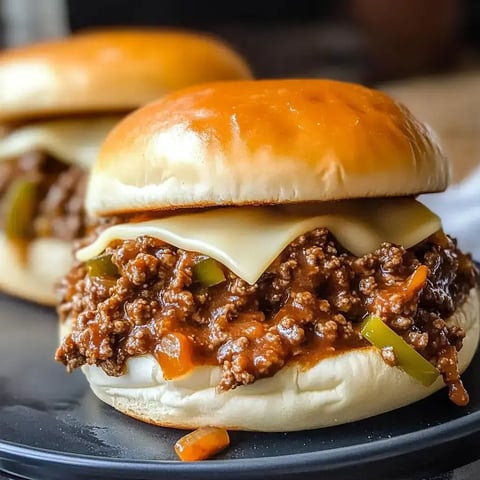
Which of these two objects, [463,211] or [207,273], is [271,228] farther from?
[463,211]

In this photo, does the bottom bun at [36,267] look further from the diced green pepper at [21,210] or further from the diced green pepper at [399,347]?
the diced green pepper at [399,347]

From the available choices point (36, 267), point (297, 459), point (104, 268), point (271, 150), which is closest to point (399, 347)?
point (297, 459)

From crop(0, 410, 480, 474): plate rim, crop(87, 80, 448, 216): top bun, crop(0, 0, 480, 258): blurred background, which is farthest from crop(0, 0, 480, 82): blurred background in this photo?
crop(0, 410, 480, 474): plate rim

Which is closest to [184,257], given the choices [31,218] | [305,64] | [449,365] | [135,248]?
[135,248]

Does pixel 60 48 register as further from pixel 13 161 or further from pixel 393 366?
pixel 393 366

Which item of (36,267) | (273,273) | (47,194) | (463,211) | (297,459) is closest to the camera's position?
(297,459)
